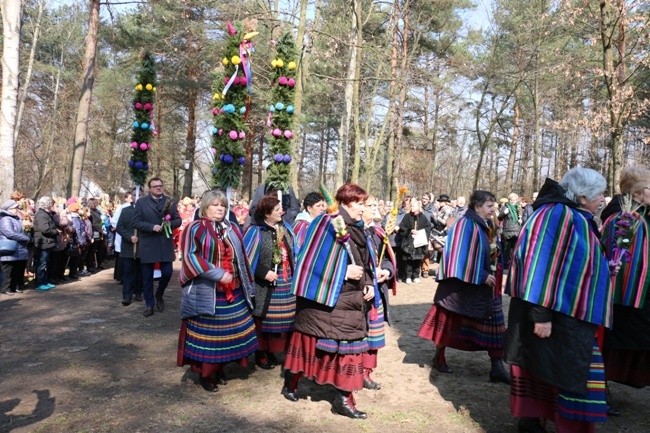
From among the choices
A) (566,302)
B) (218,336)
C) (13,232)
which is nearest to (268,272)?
(218,336)

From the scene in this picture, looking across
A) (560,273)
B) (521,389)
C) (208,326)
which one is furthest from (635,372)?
(208,326)

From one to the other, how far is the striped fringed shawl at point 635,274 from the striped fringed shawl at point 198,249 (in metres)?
3.38

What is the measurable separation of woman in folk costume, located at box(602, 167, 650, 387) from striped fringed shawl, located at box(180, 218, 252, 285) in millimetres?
3450

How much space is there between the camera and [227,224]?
4.92m

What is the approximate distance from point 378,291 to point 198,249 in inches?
67.4

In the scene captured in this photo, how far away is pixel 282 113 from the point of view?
8102mm

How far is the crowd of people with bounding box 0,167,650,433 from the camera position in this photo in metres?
3.36

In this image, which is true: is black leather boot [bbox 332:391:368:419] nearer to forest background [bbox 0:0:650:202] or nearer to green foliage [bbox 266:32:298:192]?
green foliage [bbox 266:32:298:192]

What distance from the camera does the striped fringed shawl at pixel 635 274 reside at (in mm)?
4070

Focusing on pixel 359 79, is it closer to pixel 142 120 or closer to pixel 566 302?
pixel 142 120

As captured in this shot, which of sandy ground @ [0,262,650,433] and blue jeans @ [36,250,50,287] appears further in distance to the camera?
blue jeans @ [36,250,50,287]

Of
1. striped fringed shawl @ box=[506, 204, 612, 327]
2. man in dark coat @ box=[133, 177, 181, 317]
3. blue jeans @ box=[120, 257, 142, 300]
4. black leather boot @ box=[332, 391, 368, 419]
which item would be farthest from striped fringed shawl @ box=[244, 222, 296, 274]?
blue jeans @ box=[120, 257, 142, 300]

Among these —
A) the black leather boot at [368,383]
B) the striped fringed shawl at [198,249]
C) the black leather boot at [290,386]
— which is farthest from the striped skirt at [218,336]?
the black leather boot at [368,383]

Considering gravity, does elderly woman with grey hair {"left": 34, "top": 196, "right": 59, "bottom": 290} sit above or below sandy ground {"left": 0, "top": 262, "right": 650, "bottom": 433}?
above
